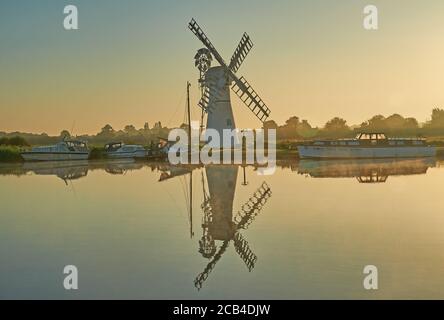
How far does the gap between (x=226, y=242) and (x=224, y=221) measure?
11.6 ft

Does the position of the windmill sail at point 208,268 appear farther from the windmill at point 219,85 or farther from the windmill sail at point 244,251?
the windmill at point 219,85

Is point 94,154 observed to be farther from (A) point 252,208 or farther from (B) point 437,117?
(B) point 437,117

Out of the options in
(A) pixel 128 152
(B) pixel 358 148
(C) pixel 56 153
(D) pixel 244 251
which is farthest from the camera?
(A) pixel 128 152

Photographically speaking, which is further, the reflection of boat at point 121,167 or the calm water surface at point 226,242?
the reflection of boat at point 121,167

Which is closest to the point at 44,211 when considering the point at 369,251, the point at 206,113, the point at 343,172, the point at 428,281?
the point at 369,251

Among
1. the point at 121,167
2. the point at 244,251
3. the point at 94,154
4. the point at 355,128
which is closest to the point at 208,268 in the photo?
the point at 244,251

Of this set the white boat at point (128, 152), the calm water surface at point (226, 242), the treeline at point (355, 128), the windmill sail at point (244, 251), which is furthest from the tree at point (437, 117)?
the windmill sail at point (244, 251)

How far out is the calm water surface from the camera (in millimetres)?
11000

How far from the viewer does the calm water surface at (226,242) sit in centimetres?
1100

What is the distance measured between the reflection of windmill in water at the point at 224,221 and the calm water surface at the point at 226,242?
47 millimetres

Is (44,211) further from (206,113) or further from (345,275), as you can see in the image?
(206,113)

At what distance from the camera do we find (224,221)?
746 inches
